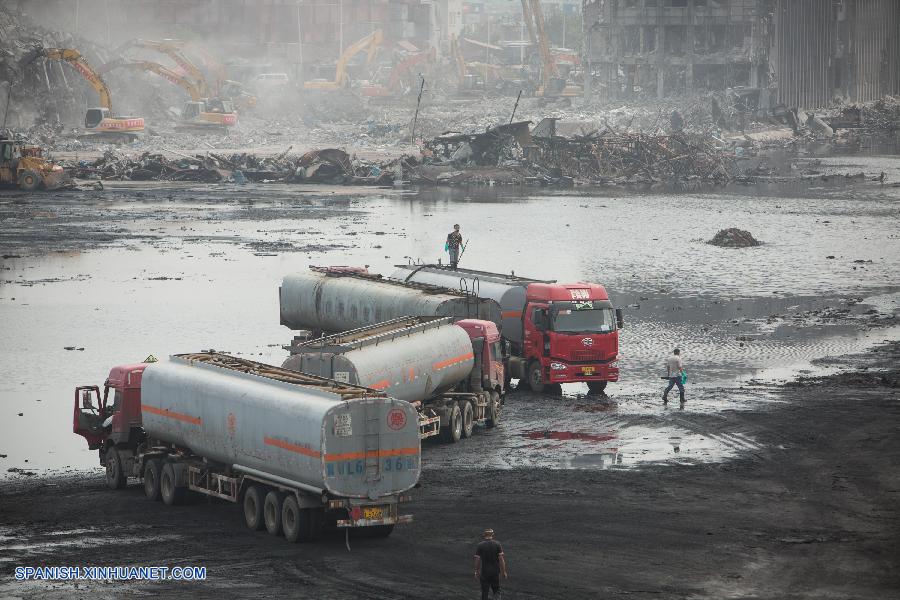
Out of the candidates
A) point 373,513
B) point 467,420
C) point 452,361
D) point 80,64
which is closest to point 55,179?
point 80,64

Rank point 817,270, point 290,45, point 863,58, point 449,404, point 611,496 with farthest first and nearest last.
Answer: point 290,45 → point 863,58 → point 817,270 → point 449,404 → point 611,496

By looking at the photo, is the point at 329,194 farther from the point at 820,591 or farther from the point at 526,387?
the point at 820,591

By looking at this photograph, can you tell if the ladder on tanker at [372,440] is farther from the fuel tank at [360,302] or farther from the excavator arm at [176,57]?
the excavator arm at [176,57]

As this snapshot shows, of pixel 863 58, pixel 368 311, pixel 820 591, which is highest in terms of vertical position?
pixel 863 58

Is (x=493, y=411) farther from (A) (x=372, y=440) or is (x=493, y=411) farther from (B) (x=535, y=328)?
(A) (x=372, y=440)

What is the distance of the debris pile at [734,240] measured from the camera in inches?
2719

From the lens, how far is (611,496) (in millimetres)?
26531

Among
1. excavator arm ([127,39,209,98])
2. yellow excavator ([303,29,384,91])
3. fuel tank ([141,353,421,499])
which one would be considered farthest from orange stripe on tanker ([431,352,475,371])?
yellow excavator ([303,29,384,91])

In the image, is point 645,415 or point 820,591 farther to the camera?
point 645,415

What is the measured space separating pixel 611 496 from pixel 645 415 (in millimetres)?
7815

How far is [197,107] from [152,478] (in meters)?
105

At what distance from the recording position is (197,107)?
12888cm

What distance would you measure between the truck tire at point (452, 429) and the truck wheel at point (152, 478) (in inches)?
289

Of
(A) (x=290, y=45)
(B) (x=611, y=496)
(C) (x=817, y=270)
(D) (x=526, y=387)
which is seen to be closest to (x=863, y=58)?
(A) (x=290, y=45)
